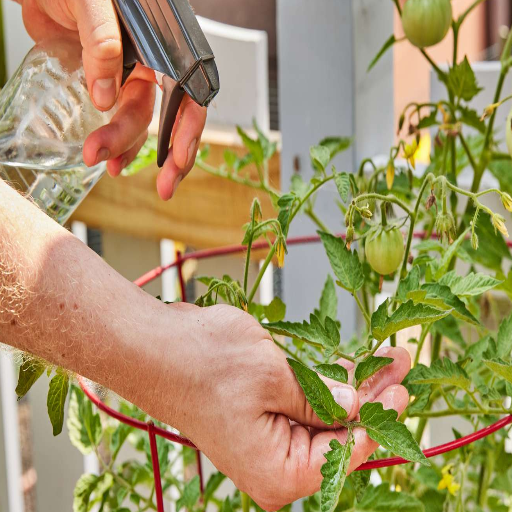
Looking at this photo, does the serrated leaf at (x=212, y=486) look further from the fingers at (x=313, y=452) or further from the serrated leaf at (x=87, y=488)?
the fingers at (x=313, y=452)

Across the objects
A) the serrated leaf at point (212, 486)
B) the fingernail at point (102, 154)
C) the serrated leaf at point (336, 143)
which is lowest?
the serrated leaf at point (212, 486)

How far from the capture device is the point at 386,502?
1.82 feet

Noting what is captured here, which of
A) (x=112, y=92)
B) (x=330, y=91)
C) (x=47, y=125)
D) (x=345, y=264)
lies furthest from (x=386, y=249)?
(x=330, y=91)

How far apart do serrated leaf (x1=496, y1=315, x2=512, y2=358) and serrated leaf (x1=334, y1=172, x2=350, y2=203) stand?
0.14 metres

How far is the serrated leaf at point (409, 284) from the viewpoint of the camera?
462mm

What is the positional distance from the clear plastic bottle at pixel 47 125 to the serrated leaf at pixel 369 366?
12.6 inches

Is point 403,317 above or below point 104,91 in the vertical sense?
below

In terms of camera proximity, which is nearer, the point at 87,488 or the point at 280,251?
the point at 280,251

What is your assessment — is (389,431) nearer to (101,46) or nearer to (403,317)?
(403,317)

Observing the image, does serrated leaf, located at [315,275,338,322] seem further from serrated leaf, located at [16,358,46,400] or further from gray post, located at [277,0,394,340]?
gray post, located at [277,0,394,340]

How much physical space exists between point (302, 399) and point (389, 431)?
58mm

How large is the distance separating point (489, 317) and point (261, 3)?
2.50ft

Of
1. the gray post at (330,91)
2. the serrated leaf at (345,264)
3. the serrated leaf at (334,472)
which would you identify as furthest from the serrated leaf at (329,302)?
the gray post at (330,91)

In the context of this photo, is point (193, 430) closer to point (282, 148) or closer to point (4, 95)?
point (4, 95)
